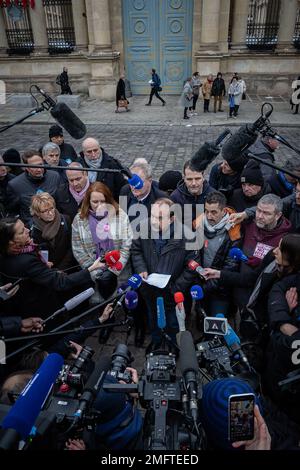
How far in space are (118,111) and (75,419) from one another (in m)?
14.6

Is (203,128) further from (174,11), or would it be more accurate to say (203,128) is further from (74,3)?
(74,3)

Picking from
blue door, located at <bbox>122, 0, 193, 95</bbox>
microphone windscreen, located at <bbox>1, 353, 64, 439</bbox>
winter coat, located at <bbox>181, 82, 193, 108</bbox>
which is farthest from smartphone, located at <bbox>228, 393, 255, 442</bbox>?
blue door, located at <bbox>122, 0, 193, 95</bbox>

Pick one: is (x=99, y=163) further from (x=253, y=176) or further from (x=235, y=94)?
(x=235, y=94)

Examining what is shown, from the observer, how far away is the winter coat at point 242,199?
13.8ft

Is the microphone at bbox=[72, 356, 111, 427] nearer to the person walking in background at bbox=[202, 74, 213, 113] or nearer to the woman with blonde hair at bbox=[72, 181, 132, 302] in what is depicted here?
the woman with blonde hair at bbox=[72, 181, 132, 302]

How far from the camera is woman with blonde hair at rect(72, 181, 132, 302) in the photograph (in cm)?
396

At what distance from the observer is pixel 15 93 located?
17516 mm

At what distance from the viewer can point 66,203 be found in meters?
4.56

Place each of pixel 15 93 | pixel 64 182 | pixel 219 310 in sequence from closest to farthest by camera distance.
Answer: pixel 219 310, pixel 64 182, pixel 15 93

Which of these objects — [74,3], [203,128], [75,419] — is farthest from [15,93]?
[75,419]

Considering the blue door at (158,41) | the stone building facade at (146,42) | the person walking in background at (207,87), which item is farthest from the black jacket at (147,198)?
the blue door at (158,41)

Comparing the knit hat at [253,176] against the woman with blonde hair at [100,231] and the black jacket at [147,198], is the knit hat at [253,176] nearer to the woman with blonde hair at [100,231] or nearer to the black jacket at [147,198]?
the black jacket at [147,198]

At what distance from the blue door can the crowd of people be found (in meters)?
13.9
